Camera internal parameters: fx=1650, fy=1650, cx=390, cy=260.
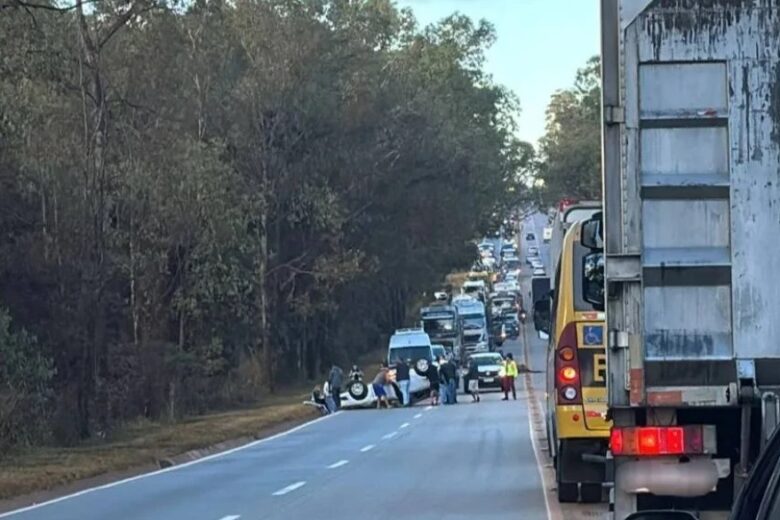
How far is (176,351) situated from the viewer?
47.7 m

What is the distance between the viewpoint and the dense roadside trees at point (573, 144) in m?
98.5

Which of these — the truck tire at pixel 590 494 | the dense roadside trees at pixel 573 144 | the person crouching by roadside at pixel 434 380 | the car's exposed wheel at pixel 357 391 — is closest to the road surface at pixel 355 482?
the truck tire at pixel 590 494

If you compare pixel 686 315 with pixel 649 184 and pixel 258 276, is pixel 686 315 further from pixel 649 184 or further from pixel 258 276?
pixel 258 276

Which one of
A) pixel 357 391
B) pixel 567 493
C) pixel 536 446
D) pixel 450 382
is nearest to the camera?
pixel 567 493

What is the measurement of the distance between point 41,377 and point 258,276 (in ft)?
86.0

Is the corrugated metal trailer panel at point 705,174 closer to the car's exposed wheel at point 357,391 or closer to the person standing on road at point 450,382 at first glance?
the car's exposed wheel at point 357,391

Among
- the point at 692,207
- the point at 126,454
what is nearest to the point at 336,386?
the point at 126,454

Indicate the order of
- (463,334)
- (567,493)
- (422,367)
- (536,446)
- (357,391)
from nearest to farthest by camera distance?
1. (567,493)
2. (536,446)
3. (357,391)
4. (422,367)
5. (463,334)

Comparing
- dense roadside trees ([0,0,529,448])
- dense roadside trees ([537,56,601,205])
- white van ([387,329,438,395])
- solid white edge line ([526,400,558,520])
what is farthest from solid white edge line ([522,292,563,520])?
dense roadside trees ([537,56,601,205])

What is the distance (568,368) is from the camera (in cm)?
1484

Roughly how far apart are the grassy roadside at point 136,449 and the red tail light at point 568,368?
30.6 ft

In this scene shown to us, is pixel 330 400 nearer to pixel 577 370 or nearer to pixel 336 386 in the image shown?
pixel 336 386

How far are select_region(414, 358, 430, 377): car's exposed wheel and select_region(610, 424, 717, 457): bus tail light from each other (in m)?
43.9

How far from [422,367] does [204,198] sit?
1237 cm
